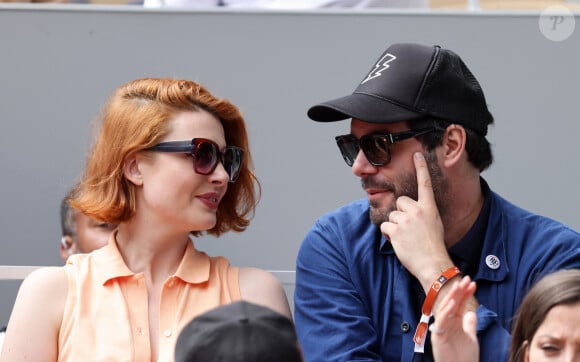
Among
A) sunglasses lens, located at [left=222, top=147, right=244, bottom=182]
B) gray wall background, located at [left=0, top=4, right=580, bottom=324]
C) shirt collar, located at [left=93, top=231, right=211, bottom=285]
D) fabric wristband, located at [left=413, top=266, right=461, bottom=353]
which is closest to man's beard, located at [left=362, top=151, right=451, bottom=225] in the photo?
fabric wristband, located at [left=413, top=266, right=461, bottom=353]

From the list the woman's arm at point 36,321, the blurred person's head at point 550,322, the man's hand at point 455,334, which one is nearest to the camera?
the man's hand at point 455,334

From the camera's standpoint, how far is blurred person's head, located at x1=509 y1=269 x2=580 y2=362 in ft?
9.70

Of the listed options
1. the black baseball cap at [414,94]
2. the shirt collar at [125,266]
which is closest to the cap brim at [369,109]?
the black baseball cap at [414,94]

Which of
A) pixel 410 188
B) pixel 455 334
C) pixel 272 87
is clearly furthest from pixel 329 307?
pixel 272 87

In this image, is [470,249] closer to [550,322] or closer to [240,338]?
[550,322]

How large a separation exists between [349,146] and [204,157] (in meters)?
0.46

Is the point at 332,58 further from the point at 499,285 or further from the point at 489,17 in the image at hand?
the point at 499,285

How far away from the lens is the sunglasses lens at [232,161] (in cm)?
348

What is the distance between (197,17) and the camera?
174 inches

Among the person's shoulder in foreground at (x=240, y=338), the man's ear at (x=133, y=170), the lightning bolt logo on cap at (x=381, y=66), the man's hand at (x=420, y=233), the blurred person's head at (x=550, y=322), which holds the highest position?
the lightning bolt logo on cap at (x=381, y=66)

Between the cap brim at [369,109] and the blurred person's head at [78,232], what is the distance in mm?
1345

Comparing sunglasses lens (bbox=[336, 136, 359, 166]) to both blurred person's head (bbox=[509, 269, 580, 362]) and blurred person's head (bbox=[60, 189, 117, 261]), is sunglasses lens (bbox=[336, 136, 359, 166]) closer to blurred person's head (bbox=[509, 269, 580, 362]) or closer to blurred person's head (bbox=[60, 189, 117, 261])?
blurred person's head (bbox=[509, 269, 580, 362])

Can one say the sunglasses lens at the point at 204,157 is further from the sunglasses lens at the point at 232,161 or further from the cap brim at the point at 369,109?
the cap brim at the point at 369,109

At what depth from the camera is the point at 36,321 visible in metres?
3.21
